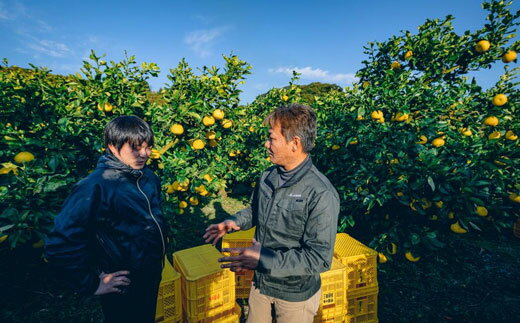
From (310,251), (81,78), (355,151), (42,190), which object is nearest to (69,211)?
(310,251)

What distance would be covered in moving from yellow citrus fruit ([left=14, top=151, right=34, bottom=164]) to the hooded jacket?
60.1 inches

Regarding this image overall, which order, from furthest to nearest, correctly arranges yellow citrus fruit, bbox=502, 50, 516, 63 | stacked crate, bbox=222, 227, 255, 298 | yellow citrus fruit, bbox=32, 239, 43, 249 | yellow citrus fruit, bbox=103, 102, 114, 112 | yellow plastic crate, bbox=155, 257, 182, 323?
yellow citrus fruit, bbox=502, 50, 516, 63
yellow citrus fruit, bbox=103, 102, 114, 112
stacked crate, bbox=222, 227, 255, 298
yellow citrus fruit, bbox=32, 239, 43, 249
yellow plastic crate, bbox=155, 257, 182, 323

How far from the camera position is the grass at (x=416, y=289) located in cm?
290

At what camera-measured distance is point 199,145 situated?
357 centimetres

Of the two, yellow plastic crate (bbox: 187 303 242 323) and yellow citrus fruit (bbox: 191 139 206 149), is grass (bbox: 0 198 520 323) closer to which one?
yellow plastic crate (bbox: 187 303 242 323)

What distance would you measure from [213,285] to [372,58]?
523cm

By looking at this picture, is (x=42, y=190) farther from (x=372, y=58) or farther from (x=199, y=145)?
(x=372, y=58)

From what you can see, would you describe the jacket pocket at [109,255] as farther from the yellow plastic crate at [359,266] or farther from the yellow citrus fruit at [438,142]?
the yellow citrus fruit at [438,142]

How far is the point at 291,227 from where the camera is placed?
1.53m

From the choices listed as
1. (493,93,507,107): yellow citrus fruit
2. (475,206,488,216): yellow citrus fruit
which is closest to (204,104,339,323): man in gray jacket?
(475,206,488,216): yellow citrus fruit

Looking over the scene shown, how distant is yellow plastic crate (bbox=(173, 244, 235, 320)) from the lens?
2301 millimetres

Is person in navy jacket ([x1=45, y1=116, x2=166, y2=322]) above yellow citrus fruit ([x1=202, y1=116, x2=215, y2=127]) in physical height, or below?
below

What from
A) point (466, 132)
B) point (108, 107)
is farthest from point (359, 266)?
point (108, 107)

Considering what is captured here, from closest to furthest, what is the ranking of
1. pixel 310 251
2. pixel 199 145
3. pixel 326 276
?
1. pixel 310 251
2. pixel 326 276
3. pixel 199 145
